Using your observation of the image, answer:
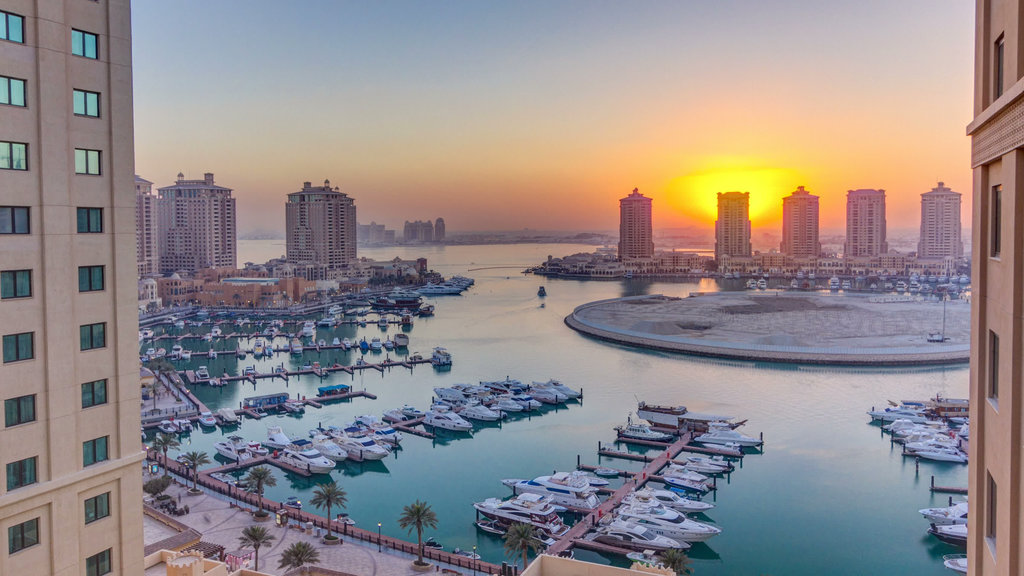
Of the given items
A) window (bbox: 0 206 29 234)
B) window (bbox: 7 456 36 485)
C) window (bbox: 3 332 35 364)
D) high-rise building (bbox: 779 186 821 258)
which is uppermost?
high-rise building (bbox: 779 186 821 258)

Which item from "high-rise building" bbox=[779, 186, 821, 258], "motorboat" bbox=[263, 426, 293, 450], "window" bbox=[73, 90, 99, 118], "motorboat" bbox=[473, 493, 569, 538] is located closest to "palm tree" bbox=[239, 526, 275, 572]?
"motorboat" bbox=[473, 493, 569, 538]

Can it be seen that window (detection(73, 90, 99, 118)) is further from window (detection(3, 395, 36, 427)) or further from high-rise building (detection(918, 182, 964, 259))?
high-rise building (detection(918, 182, 964, 259))

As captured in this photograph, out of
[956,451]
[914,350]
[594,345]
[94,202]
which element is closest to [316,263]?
[594,345]

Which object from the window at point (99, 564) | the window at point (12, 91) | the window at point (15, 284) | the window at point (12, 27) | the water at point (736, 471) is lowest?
the water at point (736, 471)

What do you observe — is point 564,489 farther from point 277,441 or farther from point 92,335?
point 92,335

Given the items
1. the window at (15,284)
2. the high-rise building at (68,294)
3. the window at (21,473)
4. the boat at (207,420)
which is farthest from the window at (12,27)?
the boat at (207,420)

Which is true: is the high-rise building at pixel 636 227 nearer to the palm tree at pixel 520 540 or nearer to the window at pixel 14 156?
the palm tree at pixel 520 540
